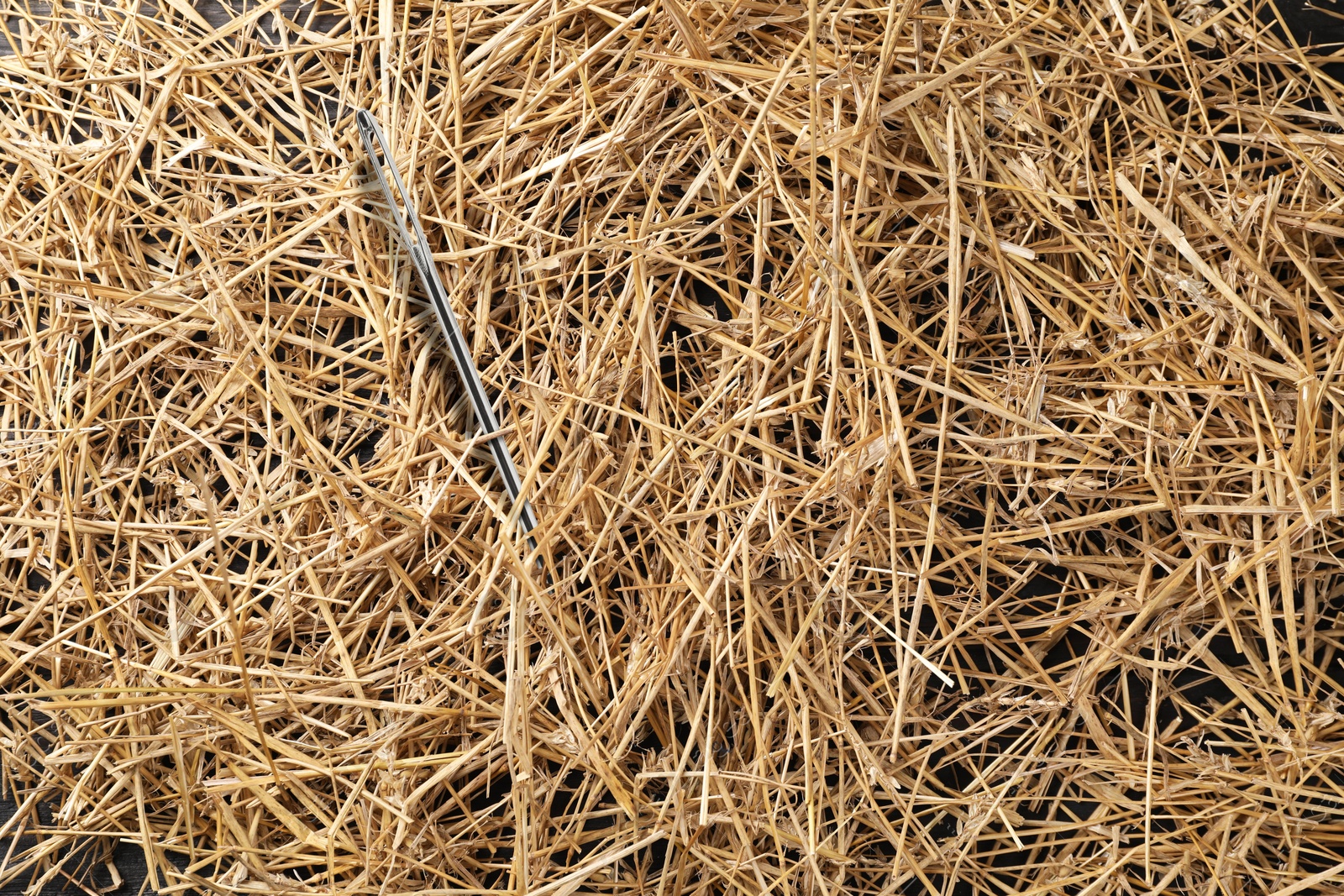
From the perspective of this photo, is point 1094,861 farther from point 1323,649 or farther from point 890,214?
point 890,214

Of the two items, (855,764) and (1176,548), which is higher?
(1176,548)

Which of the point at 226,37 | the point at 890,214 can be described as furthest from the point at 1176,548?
the point at 226,37

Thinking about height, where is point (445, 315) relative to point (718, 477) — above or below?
above

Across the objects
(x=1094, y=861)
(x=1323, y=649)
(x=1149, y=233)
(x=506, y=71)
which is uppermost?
(x=506, y=71)

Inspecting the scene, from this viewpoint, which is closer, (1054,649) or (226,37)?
(1054,649)
